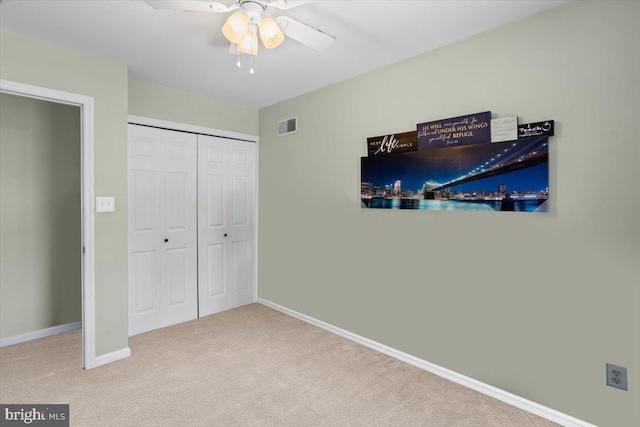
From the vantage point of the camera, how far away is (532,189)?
2.08m

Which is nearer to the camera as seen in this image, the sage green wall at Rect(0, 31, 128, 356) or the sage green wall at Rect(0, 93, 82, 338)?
the sage green wall at Rect(0, 31, 128, 356)

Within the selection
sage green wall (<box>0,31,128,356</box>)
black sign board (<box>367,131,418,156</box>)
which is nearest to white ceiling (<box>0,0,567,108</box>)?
sage green wall (<box>0,31,128,356</box>)

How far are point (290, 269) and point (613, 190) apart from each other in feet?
9.34

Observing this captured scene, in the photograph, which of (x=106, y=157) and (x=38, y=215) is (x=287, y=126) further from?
(x=38, y=215)

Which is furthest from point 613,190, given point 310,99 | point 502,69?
point 310,99

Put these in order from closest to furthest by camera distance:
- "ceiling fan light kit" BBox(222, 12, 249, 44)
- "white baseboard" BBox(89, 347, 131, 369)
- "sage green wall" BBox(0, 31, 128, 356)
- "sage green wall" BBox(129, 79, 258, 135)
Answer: "ceiling fan light kit" BBox(222, 12, 249, 44), "sage green wall" BBox(0, 31, 128, 356), "white baseboard" BBox(89, 347, 131, 369), "sage green wall" BBox(129, 79, 258, 135)

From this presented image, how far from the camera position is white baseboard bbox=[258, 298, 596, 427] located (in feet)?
6.62

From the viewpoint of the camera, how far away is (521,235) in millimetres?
2152

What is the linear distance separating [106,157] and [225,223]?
1514 millimetres

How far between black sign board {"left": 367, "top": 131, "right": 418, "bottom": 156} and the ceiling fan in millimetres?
1035

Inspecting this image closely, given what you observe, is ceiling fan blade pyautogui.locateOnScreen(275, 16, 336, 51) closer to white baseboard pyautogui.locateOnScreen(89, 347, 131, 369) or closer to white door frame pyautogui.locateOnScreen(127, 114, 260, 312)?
white door frame pyautogui.locateOnScreen(127, 114, 260, 312)

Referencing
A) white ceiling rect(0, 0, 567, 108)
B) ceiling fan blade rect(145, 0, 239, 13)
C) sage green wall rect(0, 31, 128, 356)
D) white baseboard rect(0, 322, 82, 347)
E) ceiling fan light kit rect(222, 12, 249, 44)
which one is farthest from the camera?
white baseboard rect(0, 322, 82, 347)

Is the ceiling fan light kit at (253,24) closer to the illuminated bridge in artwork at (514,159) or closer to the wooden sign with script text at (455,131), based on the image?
the wooden sign with script text at (455,131)

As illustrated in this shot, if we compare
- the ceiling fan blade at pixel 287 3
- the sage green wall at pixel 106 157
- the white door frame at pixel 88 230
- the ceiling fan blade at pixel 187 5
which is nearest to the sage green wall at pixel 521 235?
the ceiling fan blade at pixel 287 3
